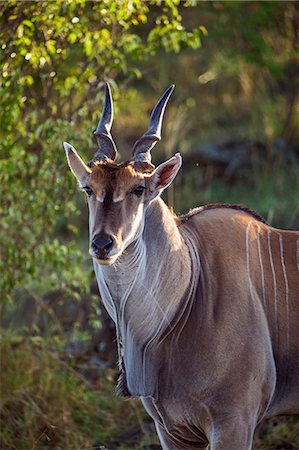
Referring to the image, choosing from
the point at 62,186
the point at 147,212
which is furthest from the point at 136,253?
the point at 62,186

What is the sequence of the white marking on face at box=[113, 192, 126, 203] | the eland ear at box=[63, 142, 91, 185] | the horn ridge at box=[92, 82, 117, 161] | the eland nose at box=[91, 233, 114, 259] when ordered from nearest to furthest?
the eland nose at box=[91, 233, 114, 259], the white marking on face at box=[113, 192, 126, 203], the eland ear at box=[63, 142, 91, 185], the horn ridge at box=[92, 82, 117, 161]

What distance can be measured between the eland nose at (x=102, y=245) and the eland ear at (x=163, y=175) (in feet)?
1.09

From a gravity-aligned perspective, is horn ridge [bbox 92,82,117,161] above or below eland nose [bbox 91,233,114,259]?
above

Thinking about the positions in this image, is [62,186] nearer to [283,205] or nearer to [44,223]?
[44,223]

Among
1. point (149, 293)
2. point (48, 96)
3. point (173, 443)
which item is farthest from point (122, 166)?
point (48, 96)

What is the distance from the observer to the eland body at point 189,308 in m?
3.59

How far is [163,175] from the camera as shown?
11.8ft

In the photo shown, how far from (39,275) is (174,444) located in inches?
79.1

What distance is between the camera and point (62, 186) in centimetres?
534

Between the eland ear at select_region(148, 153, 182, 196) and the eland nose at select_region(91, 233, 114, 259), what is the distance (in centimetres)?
33

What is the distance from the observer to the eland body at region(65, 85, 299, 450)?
11.8 feet

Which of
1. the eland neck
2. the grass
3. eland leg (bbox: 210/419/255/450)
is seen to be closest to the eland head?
the eland neck

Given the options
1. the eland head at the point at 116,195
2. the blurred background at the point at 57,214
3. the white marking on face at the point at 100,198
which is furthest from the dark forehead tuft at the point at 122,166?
the blurred background at the point at 57,214

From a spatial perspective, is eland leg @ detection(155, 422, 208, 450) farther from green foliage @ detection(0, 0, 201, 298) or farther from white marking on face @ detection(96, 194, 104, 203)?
green foliage @ detection(0, 0, 201, 298)
